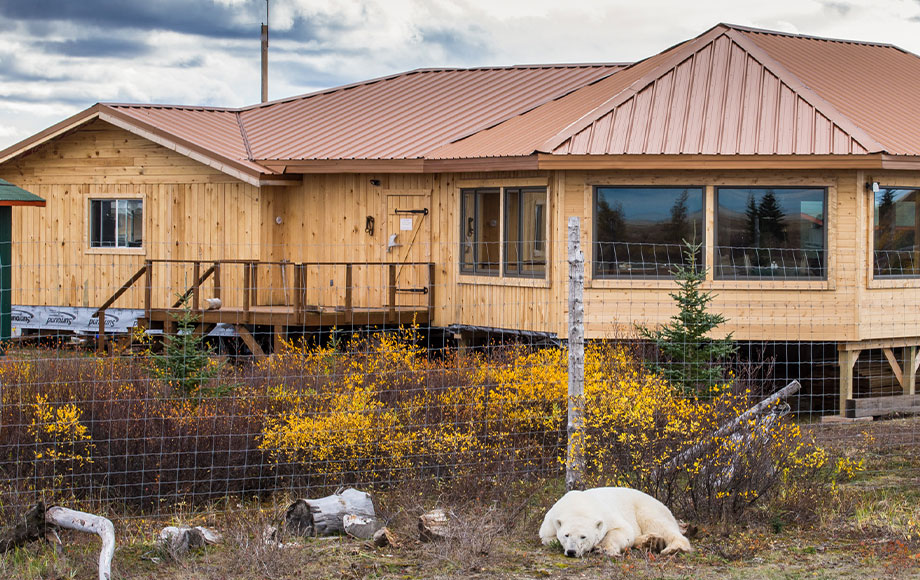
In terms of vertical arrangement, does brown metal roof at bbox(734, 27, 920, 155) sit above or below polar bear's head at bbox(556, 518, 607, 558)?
above

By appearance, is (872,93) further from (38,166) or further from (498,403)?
(38,166)

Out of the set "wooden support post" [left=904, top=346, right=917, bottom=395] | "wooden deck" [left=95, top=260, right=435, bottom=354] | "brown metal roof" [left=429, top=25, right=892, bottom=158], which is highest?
"brown metal roof" [left=429, top=25, right=892, bottom=158]

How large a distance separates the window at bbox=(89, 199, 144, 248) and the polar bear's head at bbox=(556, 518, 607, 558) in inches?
572

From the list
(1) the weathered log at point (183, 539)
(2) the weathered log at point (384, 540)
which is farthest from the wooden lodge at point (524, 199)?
(1) the weathered log at point (183, 539)

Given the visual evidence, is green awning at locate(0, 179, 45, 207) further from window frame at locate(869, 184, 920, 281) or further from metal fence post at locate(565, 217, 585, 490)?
window frame at locate(869, 184, 920, 281)

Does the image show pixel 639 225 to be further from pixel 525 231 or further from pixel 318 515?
pixel 318 515

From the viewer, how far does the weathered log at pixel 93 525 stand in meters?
6.39

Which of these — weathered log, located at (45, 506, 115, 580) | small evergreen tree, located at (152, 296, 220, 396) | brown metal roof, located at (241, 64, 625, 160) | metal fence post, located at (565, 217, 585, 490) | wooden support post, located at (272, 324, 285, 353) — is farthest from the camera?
brown metal roof, located at (241, 64, 625, 160)

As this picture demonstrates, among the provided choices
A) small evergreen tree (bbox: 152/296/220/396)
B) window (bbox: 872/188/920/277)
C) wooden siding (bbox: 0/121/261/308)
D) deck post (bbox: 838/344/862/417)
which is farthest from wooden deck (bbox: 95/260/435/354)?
window (bbox: 872/188/920/277)

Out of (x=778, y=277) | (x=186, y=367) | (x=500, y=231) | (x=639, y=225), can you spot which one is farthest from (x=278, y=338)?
(x=778, y=277)

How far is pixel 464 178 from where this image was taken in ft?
56.6

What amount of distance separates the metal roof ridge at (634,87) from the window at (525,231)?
86 centimetres

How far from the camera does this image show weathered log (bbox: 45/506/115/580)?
6.39m

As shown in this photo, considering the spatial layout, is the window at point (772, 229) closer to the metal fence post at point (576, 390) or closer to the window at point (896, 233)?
the window at point (896, 233)
